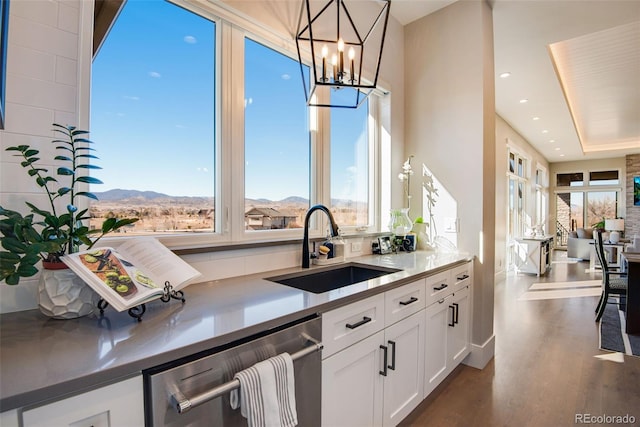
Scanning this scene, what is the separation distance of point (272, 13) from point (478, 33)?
1.78 metres

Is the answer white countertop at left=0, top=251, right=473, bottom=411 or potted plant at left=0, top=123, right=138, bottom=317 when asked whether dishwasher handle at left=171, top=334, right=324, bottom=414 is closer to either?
white countertop at left=0, top=251, right=473, bottom=411

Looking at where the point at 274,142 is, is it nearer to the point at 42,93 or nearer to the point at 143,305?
the point at 42,93

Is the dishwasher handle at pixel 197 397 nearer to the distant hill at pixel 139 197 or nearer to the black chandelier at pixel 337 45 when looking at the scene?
the distant hill at pixel 139 197

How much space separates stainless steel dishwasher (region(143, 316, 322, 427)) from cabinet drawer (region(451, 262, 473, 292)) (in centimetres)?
145

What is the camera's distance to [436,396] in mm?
2098

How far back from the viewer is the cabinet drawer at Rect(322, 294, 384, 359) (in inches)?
48.5

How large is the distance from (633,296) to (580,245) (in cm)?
602

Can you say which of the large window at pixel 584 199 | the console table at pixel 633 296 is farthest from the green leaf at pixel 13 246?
the large window at pixel 584 199

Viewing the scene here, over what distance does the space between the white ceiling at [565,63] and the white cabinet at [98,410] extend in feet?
10.7

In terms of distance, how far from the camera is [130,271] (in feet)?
3.38

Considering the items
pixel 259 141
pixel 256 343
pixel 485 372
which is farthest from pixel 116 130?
pixel 485 372

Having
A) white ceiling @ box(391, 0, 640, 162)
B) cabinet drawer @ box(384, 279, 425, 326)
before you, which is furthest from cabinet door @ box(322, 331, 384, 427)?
white ceiling @ box(391, 0, 640, 162)

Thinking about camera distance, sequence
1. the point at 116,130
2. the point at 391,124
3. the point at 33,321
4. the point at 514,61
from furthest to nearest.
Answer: the point at 514,61
the point at 391,124
the point at 116,130
the point at 33,321

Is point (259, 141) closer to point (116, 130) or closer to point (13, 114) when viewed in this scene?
point (116, 130)
